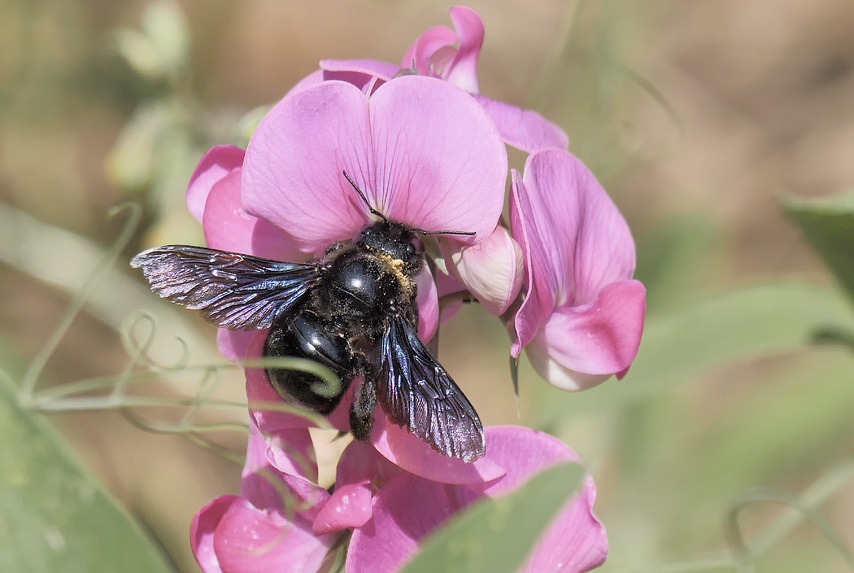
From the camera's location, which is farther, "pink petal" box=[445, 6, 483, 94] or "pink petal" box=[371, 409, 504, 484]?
"pink petal" box=[445, 6, 483, 94]

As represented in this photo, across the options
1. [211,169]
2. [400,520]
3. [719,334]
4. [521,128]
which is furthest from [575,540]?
[719,334]

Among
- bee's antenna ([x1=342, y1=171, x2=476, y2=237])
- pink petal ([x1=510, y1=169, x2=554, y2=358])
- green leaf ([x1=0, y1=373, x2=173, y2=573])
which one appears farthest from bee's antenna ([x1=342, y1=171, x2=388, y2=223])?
green leaf ([x1=0, y1=373, x2=173, y2=573])

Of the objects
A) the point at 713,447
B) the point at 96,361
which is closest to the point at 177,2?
the point at 96,361

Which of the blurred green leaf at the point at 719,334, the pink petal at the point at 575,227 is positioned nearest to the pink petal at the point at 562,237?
the pink petal at the point at 575,227

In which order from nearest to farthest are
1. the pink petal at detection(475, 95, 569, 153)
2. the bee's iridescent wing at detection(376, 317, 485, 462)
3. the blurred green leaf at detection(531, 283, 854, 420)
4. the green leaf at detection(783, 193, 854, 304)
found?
the bee's iridescent wing at detection(376, 317, 485, 462)
the pink petal at detection(475, 95, 569, 153)
the green leaf at detection(783, 193, 854, 304)
the blurred green leaf at detection(531, 283, 854, 420)

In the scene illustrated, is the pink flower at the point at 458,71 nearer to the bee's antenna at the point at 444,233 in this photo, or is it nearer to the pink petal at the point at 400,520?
the bee's antenna at the point at 444,233

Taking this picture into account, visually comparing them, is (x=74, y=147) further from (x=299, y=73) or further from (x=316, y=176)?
(x=316, y=176)

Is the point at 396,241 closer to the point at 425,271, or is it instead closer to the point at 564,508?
the point at 425,271

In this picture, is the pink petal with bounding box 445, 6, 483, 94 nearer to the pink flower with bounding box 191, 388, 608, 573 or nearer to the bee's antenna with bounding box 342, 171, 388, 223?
the bee's antenna with bounding box 342, 171, 388, 223

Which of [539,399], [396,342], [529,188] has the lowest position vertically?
[539,399]
